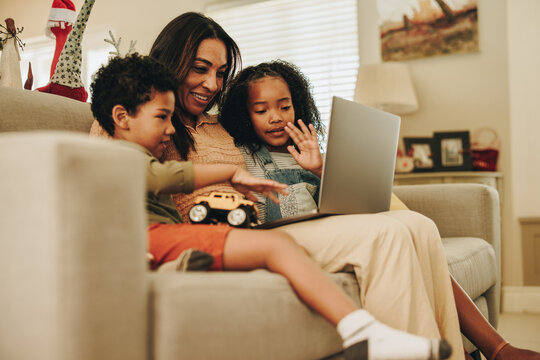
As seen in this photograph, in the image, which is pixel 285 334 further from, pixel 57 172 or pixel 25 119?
pixel 25 119

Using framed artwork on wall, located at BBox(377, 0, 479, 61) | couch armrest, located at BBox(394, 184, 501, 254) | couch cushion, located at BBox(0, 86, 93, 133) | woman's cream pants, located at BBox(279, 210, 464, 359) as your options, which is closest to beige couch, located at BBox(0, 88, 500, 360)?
woman's cream pants, located at BBox(279, 210, 464, 359)

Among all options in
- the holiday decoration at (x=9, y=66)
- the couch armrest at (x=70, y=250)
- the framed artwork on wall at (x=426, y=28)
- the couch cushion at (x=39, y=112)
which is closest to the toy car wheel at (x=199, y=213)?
the couch armrest at (x=70, y=250)

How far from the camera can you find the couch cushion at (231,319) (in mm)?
711

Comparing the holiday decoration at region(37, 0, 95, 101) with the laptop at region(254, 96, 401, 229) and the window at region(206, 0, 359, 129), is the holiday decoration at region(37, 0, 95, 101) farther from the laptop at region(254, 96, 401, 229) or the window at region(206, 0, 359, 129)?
the window at region(206, 0, 359, 129)

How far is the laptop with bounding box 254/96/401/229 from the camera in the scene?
1083 mm

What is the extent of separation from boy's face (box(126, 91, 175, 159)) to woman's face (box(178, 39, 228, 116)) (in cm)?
35

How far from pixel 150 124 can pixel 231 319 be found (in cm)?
57

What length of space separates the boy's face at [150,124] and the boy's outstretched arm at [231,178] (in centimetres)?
18

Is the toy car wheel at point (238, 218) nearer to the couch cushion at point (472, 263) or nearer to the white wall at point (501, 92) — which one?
the couch cushion at point (472, 263)

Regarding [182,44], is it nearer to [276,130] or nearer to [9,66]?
[276,130]

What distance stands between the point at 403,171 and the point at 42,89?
6.40 ft

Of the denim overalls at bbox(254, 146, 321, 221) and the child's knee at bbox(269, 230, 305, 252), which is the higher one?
the denim overalls at bbox(254, 146, 321, 221)

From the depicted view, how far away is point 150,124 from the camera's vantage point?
3.80ft

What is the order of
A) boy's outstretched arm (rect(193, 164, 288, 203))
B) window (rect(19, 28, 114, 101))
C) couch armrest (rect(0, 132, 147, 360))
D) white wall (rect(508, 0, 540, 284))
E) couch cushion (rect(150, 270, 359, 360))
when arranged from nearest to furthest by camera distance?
couch armrest (rect(0, 132, 147, 360))
couch cushion (rect(150, 270, 359, 360))
boy's outstretched arm (rect(193, 164, 288, 203))
white wall (rect(508, 0, 540, 284))
window (rect(19, 28, 114, 101))
